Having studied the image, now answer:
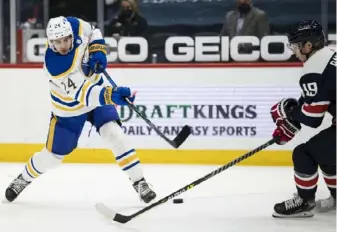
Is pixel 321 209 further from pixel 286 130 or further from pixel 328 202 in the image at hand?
pixel 286 130

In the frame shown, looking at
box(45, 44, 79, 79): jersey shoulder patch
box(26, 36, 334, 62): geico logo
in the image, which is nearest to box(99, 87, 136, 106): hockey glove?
box(45, 44, 79, 79): jersey shoulder patch

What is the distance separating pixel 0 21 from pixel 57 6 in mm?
450

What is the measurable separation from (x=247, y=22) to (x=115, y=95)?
2308 mm

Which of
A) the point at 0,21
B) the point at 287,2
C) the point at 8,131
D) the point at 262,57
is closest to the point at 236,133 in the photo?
the point at 262,57

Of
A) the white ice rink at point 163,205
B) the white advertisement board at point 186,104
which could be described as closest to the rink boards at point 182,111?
the white advertisement board at point 186,104

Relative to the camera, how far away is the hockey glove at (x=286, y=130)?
3035 millimetres

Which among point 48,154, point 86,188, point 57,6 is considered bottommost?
point 86,188

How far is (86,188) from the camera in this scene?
396cm

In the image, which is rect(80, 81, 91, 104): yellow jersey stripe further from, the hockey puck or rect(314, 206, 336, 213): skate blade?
rect(314, 206, 336, 213): skate blade

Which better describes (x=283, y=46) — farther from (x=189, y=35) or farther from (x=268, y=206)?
(x=268, y=206)

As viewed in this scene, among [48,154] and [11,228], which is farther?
[48,154]

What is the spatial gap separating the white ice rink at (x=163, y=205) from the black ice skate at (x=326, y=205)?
4cm

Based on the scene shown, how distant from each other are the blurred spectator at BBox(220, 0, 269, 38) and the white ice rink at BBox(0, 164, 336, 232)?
109 cm

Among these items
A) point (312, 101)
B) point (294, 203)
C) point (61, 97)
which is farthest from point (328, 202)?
point (61, 97)
